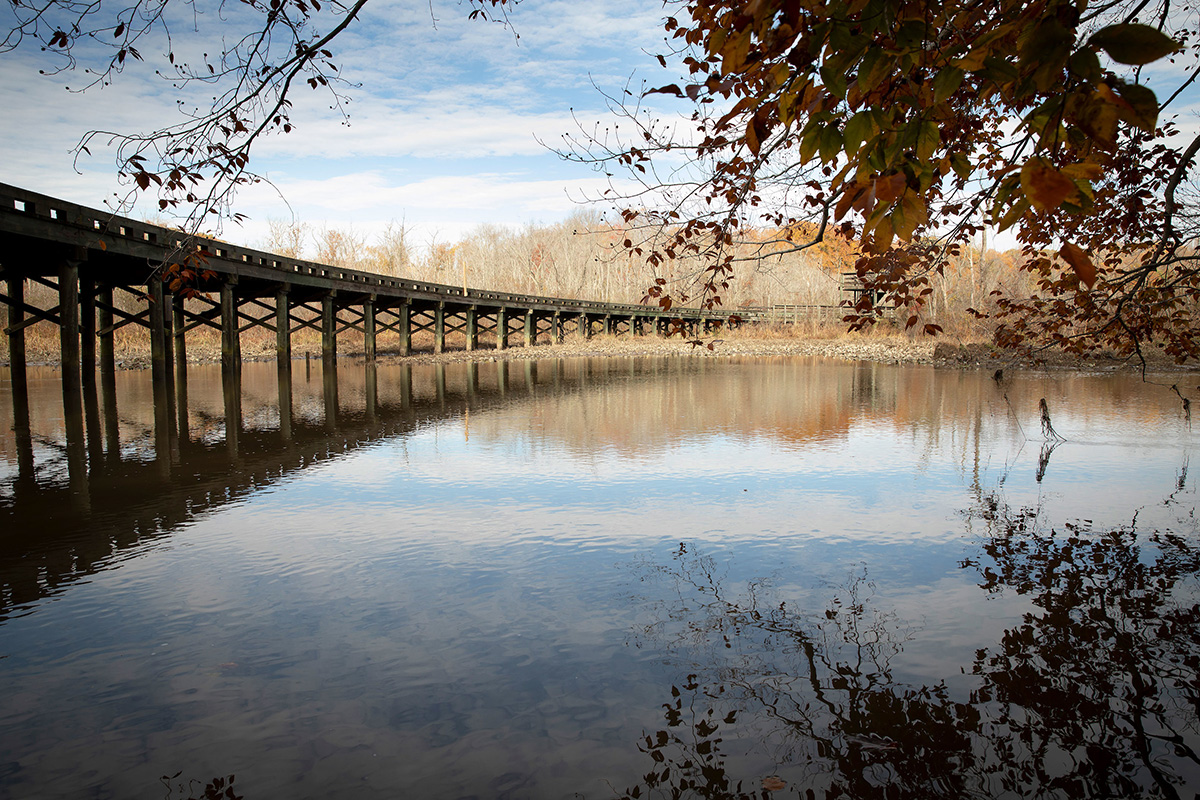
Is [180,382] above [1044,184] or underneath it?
underneath

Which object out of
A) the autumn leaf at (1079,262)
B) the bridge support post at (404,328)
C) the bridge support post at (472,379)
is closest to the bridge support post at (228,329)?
the bridge support post at (472,379)

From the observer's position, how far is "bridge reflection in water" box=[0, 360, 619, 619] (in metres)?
5.20

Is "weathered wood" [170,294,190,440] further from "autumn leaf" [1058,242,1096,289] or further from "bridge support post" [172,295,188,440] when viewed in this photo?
"autumn leaf" [1058,242,1096,289]

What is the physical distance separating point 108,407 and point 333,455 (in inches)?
264

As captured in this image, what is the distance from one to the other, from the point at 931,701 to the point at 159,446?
9102mm

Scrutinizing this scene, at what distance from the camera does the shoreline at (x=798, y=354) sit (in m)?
21.9

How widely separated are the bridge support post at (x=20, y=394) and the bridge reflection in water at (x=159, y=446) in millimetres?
37

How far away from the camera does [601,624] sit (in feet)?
12.4

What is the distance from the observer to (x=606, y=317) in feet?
161

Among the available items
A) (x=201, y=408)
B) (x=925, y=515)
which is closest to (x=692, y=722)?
(x=925, y=515)

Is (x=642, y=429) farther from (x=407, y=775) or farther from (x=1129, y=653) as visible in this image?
(x=407, y=775)

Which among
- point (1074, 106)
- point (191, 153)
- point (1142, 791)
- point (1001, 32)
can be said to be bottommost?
point (1142, 791)

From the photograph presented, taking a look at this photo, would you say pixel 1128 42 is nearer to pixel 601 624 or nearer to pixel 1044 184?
pixel 1044 184

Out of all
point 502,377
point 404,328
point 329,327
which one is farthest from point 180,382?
point 404,328
